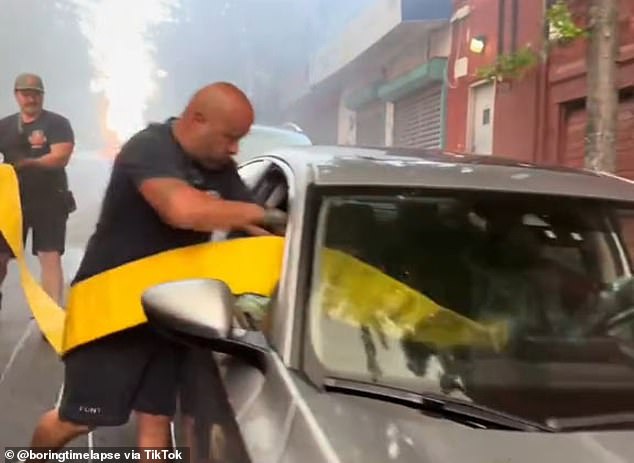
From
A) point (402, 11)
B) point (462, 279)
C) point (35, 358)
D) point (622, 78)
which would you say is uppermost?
point (402, 11)

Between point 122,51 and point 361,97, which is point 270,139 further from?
point 361,97

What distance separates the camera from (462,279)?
7.16ft

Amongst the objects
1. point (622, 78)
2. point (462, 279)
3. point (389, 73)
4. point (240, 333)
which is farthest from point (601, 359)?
point (389, 73)

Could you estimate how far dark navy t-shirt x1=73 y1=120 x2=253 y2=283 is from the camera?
231 centimetres

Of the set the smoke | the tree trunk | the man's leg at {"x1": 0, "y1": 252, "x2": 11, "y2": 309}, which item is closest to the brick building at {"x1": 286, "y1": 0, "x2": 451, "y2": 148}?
the smoke

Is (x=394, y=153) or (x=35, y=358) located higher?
(x=394, y=153)

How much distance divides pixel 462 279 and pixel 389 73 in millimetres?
7636

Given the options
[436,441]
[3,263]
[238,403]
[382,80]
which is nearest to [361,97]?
[382,80]

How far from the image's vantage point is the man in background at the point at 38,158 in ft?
16.4

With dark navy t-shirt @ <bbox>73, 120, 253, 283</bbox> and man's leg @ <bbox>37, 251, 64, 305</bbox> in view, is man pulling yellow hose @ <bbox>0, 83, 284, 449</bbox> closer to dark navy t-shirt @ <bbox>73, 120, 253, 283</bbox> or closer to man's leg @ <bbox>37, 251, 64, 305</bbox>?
dark navy t-shirt @ <bbox>73, 120, 253, 283</bbox>

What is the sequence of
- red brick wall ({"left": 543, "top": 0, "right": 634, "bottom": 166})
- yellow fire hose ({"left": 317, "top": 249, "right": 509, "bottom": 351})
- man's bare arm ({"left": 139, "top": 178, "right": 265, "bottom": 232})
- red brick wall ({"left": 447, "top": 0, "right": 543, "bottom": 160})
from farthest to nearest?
red brick wall ({"left": 447, "top": 0, "right": 543, "bottom": 160}) < red brick wall ({"left": 543, "top": 0, "right": 634, "bottom": 166}) < man's bare arm ({"left": 139, "top": 178, "right": 265, "bottom": 232}) < yellow fire hose ({"left": 317, "top": 249, "right": 509, "bottom": 351})

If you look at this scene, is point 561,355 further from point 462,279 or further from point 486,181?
point 486,181

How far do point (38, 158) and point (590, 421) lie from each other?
12.9ft

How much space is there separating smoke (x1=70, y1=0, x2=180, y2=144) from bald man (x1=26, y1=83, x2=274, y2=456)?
4.99m
